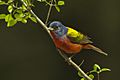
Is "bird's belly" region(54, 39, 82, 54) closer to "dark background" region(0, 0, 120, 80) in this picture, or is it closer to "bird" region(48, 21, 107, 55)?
"bird" region(48, 21, 107, 55)

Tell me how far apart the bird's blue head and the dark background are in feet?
5.98

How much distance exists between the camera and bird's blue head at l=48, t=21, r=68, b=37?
5.55 ft

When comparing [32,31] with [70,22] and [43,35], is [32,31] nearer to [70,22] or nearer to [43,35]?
[43,35]

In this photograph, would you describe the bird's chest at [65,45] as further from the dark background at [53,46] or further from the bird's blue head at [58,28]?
the dark background at [53,46]

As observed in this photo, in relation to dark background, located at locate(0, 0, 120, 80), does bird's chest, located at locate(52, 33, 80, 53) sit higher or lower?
higher

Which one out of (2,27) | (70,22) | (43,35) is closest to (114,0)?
(70,22)

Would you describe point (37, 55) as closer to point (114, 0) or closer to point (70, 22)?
point (70, 22)

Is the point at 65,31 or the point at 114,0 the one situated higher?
the point at 65,31

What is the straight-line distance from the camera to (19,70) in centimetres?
385

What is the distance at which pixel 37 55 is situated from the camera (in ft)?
12.6

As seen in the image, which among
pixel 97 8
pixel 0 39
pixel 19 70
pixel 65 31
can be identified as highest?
pixel 65 31

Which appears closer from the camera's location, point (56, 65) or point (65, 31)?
point (65, 31)

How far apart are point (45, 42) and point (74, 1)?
0.44 meters

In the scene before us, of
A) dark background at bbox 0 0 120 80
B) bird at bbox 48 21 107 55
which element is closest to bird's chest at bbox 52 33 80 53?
bird at bbox 48 21 107 55
